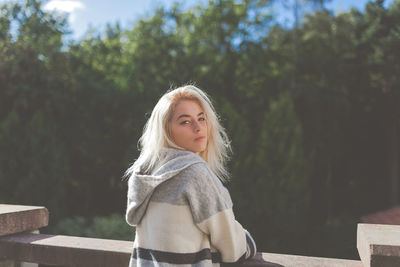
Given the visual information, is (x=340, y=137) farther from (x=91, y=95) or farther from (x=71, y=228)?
(x=71, y=228)

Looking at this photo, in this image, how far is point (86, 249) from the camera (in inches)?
70.7

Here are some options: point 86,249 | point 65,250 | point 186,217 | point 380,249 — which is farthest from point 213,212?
point 65,250

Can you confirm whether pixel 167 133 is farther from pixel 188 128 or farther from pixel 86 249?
pixel 86 249

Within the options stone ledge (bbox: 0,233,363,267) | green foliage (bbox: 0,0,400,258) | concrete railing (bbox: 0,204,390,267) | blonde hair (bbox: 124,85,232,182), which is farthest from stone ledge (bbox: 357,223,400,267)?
green foliage (bbox: 0,0,400,258)

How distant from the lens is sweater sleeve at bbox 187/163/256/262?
1.40 metres

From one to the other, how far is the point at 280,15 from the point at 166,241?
12059 millimetres

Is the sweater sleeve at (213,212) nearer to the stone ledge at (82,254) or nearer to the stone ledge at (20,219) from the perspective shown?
the stone ledge at (82,254)

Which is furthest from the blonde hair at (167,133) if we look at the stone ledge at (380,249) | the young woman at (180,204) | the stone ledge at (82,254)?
the stone ledge at (380,249)

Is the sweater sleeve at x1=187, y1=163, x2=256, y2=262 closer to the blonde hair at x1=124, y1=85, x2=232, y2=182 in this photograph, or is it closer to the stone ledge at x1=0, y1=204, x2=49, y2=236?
the blonde hair at x1=124, y1=85, x2=232, y2=182

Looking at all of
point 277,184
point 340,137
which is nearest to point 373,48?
point 340,137

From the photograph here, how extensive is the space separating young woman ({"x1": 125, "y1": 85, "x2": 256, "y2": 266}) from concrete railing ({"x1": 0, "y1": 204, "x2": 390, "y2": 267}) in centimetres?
20

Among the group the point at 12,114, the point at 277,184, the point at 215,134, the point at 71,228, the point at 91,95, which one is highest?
the point at 91,95

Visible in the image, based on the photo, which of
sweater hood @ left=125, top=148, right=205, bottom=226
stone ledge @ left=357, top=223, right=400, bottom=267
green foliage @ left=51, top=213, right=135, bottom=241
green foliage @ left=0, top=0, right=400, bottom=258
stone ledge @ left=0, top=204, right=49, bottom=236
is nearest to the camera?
stone ledge @ left=357, top=223, right=400, bottom=267

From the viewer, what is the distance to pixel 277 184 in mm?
8867
